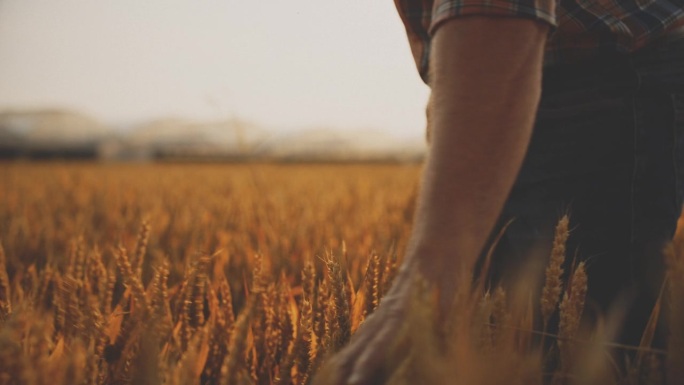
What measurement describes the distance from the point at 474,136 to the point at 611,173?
543 millimetres

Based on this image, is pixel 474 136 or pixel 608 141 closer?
pixel 474 136

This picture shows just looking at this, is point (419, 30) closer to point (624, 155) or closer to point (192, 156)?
point (624, 155)

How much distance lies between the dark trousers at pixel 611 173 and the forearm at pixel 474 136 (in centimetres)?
44

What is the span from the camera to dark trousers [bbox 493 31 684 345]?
3.11 ft

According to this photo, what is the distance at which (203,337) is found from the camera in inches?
27.0

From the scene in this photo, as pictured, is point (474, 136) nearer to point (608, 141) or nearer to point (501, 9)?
point (501, 9)

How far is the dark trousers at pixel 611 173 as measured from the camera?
3.11 feet

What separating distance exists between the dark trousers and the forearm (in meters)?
0.44

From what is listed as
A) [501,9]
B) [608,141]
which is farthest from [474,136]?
[608,141]

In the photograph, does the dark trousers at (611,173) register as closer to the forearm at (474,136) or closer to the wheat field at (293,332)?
the wheat field at (293,332)

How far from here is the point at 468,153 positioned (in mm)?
554

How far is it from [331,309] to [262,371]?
0.16 m

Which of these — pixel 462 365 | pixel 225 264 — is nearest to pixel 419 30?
pixel 462 365

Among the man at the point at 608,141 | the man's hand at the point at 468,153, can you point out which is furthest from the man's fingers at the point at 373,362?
the man at the point at 608,141
